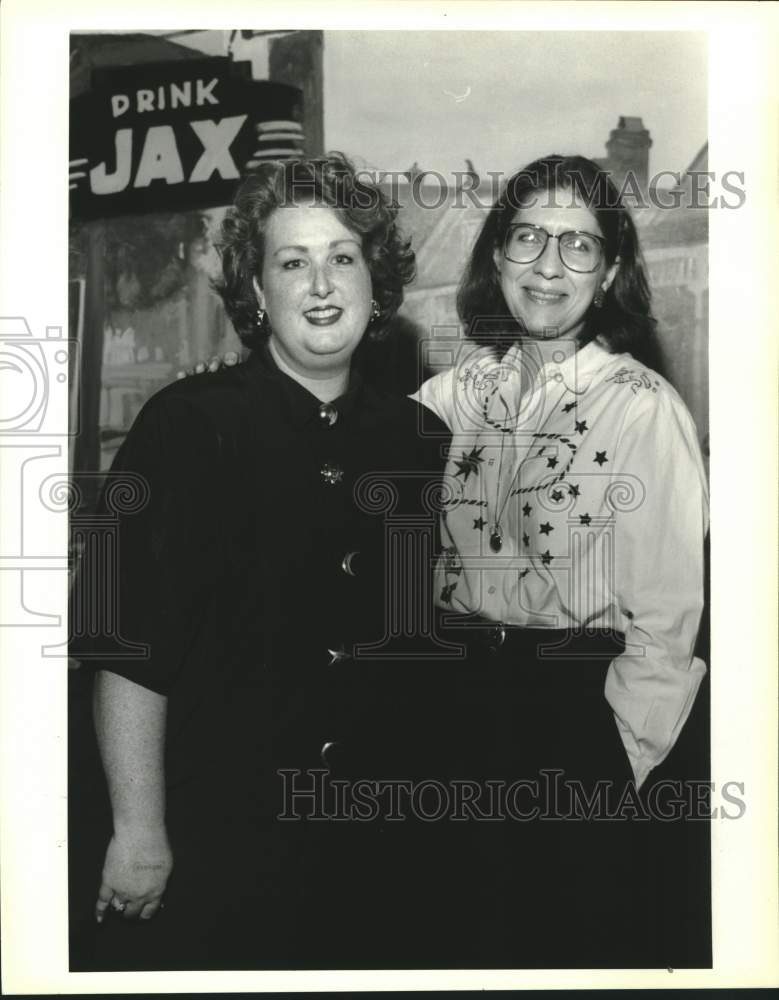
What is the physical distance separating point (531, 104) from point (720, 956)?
158 cm

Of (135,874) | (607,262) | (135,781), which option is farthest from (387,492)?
(135,874)

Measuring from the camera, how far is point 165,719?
1881mm

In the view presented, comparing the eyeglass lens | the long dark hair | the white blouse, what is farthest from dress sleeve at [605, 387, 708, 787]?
the eyeglass lens

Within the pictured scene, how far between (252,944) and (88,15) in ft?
5.58

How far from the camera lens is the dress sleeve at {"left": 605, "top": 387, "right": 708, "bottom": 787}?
187cm

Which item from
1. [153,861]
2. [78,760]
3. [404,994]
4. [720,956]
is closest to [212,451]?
[78,760]

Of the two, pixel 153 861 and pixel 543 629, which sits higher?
pixel 543 629

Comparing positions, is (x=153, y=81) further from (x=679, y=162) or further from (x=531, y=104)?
(x=679, y=162)

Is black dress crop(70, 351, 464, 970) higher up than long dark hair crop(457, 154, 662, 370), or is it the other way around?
long dark hair crop(457, 154, 662, 370)

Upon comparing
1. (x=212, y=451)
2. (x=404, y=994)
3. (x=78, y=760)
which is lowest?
(x=404, y=994)

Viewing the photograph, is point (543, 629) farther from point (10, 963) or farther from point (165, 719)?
point (10, 963)

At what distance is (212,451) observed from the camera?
1.87 m

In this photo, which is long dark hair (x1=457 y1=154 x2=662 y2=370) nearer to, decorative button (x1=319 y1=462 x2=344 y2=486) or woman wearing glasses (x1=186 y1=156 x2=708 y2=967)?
woman wearing glasses (x1=186 y1=156 x2=708 y2=967)

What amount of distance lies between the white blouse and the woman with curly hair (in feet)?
0.29
